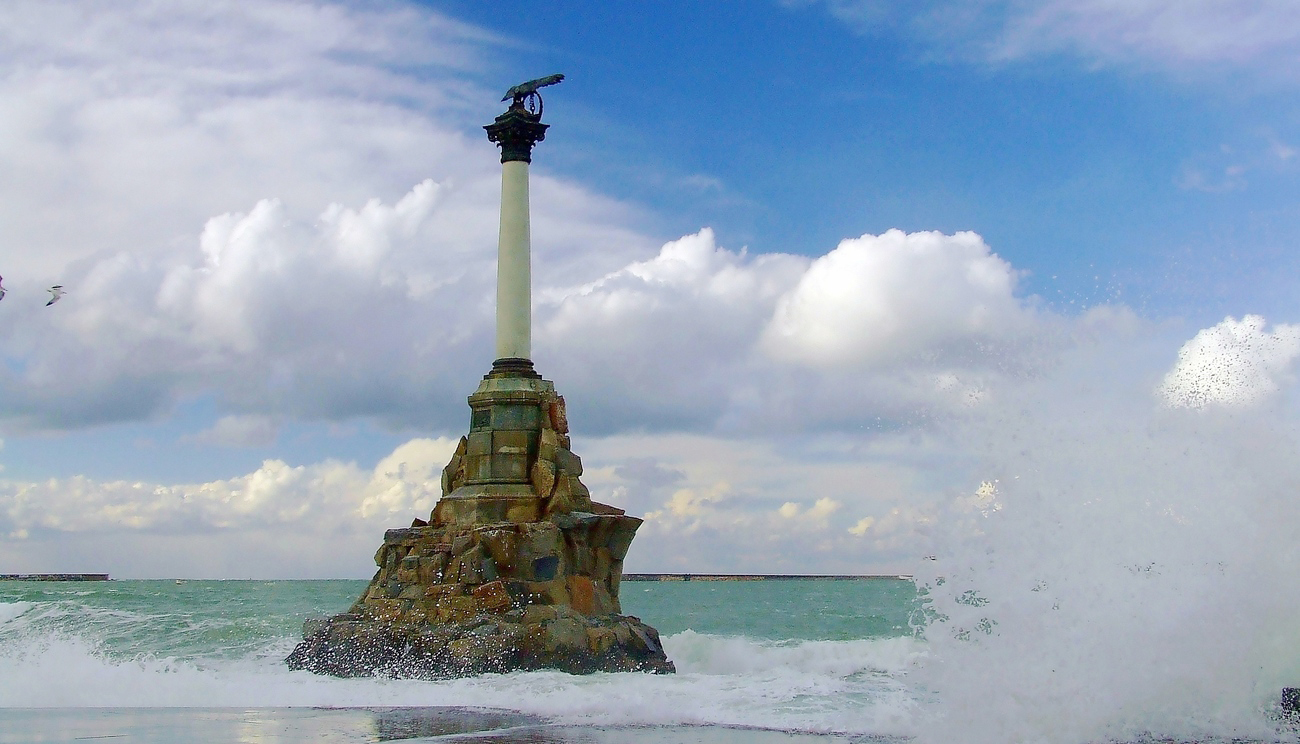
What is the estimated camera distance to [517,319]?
71.4 feet

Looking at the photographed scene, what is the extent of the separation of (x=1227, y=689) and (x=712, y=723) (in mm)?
4794

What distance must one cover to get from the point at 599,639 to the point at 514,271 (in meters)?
7.25

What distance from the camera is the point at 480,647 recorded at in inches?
694

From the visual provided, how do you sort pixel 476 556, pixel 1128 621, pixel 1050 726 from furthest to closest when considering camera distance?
pixel 476 556
pixel 1128 621
pixel 1050 726

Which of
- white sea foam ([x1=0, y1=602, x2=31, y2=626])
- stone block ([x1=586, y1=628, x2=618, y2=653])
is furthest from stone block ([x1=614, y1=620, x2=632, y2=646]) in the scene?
white sea foam ([x1=0, y1=602, x2=31, y2=626])

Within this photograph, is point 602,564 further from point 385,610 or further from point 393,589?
point 385,610

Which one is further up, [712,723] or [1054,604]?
[1054,604]

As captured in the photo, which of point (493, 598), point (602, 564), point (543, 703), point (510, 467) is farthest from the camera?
point (510, 467)

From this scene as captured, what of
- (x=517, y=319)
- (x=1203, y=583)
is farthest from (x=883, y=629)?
(x=1203, y=583)

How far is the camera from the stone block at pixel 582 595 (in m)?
19.5

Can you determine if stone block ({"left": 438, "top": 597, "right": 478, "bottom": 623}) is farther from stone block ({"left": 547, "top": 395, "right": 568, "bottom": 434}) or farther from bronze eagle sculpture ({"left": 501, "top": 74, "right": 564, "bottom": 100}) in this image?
bronze eagle sculpture ({"left": 501, "top": 74, "right": 564, "bottom": 100})

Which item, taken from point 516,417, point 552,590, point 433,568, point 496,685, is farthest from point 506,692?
point 516,417

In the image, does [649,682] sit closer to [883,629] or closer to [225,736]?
[225,736]

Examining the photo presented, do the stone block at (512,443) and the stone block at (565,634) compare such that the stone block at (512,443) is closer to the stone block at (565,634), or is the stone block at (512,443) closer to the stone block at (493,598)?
the stone block at (493,598)
